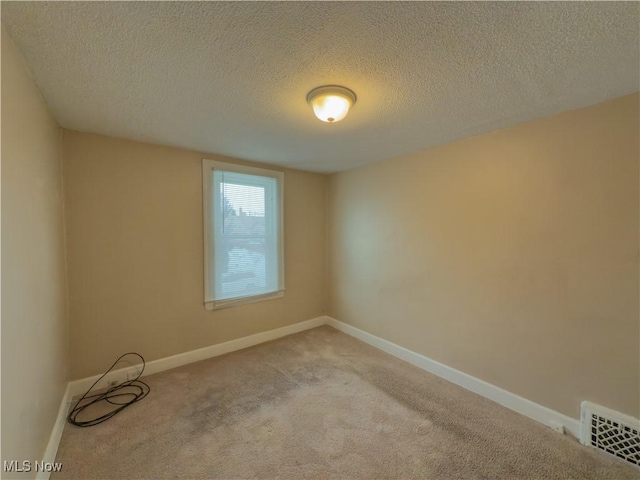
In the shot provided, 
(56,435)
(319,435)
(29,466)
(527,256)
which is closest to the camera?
(29,466)

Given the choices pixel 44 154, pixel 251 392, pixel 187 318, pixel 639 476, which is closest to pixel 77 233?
pixel 44 154

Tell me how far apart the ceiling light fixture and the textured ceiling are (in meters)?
0.05

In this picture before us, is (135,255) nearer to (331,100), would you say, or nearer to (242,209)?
(242,209)

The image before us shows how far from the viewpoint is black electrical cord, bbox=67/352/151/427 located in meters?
1.88

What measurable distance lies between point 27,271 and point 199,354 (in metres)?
1.84

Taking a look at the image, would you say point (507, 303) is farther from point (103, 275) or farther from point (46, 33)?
point (103, 275)

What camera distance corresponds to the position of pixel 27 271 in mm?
1312

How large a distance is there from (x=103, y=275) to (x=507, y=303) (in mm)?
3465

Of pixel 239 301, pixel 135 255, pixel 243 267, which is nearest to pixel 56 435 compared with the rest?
pixel 135 255

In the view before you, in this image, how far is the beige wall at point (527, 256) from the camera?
1606mm

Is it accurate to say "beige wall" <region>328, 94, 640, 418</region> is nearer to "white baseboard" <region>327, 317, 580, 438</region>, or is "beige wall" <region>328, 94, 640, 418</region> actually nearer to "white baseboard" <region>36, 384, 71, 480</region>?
"white baseboard" <region>327, 317, 580, 438</region>

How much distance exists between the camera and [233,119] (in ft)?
6.41

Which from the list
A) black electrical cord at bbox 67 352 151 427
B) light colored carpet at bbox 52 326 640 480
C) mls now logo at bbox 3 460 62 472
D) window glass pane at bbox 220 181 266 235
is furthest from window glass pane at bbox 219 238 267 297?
mls now logo at bbox 3 460 62 472

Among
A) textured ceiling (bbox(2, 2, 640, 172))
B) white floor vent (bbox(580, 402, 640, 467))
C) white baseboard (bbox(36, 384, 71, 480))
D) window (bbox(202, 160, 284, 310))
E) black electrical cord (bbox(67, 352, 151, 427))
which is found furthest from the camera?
window (bbox(202, 160, 284, 310))
